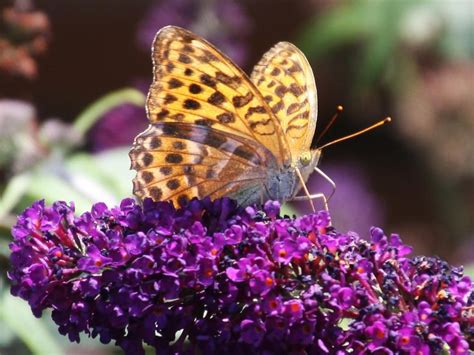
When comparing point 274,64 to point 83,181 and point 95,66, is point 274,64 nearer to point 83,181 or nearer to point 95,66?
point 83,181

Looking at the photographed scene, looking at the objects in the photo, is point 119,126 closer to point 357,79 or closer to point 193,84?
point 193,84

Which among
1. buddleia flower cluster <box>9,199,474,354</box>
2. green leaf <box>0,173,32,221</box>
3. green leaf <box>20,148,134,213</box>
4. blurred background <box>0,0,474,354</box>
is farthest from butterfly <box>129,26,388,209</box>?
blurred background <box>0,0,474,354</box>

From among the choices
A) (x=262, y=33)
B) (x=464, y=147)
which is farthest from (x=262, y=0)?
(x=464, y=147)

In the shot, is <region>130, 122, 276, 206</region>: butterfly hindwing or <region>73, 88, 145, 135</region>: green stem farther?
<region>73, 88, 145, 135</region>: green stem

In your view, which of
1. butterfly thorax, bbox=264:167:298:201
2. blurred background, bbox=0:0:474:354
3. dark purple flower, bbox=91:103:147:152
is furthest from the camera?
blurred background, bbox=0:0:474:354

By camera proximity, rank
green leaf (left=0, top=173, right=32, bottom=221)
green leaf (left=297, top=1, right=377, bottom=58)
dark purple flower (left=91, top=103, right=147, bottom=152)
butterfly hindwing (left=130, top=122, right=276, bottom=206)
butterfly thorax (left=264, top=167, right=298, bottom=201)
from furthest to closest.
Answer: green leaf (left=297, top=1, right=377, bottom=58) → dark purple flower (left=91, top=103, right=147, bottom=152) → green leaf (left=0, top=173, right=32, bottom=221) → butterfly thorax (left=264, top=167, right=298, bottom=201) → butterfly hindwing (left=130, top=122, right=276, bottom=206)

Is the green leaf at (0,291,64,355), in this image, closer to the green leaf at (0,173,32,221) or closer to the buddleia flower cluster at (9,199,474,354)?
the green leaf at (0,173,32,221)
